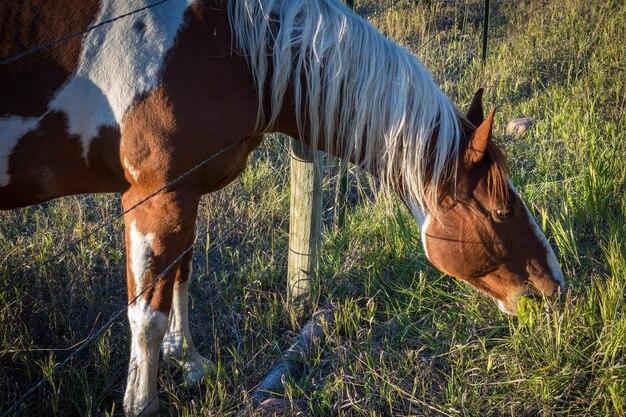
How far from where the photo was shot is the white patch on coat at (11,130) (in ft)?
6.45

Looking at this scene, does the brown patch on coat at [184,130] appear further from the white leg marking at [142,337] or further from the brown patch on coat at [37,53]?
the brown patch on coat at [37,53]

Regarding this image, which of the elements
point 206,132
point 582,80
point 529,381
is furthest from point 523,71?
point 206,132

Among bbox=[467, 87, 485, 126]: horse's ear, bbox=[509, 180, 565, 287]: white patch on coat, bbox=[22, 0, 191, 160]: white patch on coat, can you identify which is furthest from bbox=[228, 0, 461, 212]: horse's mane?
bbox=[509, 180, 565, 287]: white patch on coat

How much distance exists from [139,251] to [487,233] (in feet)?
4.34

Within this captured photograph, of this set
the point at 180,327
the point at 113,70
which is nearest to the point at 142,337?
the point at 180,327

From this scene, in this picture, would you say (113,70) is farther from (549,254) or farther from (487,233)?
(549,254)

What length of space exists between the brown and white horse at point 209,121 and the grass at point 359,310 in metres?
0.30

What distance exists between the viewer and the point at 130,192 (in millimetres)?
2102

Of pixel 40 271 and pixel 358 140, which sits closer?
pixel 358 140

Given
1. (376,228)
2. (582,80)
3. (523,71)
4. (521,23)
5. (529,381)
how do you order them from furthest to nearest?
(521,23), (523,71), (582,80), (376,228), (529,381)

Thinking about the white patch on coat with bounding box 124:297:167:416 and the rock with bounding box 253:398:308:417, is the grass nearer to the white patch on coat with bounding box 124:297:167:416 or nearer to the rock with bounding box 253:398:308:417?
the rock with bounding box 253:398:308:417

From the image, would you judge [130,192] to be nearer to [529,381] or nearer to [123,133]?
[123,133]

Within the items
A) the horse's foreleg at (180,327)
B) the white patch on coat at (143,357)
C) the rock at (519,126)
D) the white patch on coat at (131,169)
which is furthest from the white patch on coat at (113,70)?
the rock at (519,126)

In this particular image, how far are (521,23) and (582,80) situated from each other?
1.91 meters
